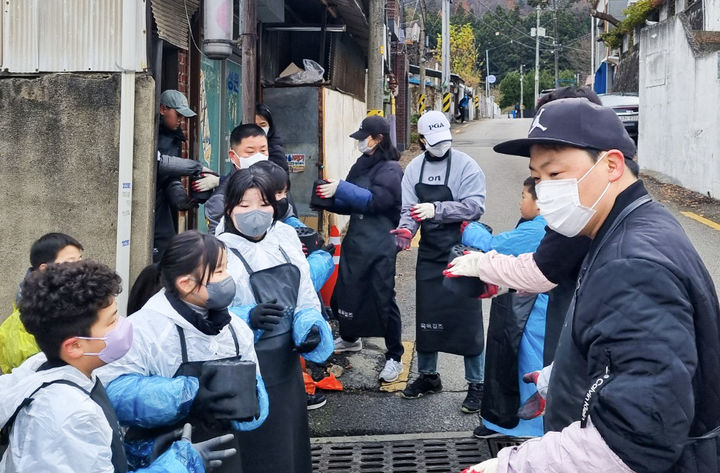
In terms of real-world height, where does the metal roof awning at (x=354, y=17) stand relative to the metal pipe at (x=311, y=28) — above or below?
above

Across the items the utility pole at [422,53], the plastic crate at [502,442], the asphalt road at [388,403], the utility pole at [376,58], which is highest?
the utility pole at [422,53]

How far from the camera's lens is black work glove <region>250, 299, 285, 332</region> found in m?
3.37

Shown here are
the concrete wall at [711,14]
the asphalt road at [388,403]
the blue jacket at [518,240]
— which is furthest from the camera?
the concrete wall at [711,14]

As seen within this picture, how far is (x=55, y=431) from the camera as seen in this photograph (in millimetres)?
2260

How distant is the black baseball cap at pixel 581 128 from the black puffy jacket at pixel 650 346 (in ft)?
0.65

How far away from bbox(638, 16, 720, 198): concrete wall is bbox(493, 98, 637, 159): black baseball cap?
492 inches

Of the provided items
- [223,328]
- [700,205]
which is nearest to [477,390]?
[223,328]

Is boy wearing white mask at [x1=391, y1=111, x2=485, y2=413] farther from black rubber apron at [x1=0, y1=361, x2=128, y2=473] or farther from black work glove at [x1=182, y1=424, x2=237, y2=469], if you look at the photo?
black rubber apron at [x1=0, y1=361, x2=128, y2=473]

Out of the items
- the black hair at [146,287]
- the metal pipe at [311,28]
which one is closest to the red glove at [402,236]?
the black hair at [146,287]

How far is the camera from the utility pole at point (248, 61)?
595cm

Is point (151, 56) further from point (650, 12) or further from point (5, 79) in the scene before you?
point (650, 12)

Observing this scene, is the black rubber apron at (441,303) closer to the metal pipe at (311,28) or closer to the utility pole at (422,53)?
the metal pipe at (311,28)

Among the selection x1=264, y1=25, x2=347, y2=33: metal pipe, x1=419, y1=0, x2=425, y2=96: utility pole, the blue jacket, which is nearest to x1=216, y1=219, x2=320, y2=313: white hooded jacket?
the blue jacket

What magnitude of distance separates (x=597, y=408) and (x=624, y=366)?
122 mm
